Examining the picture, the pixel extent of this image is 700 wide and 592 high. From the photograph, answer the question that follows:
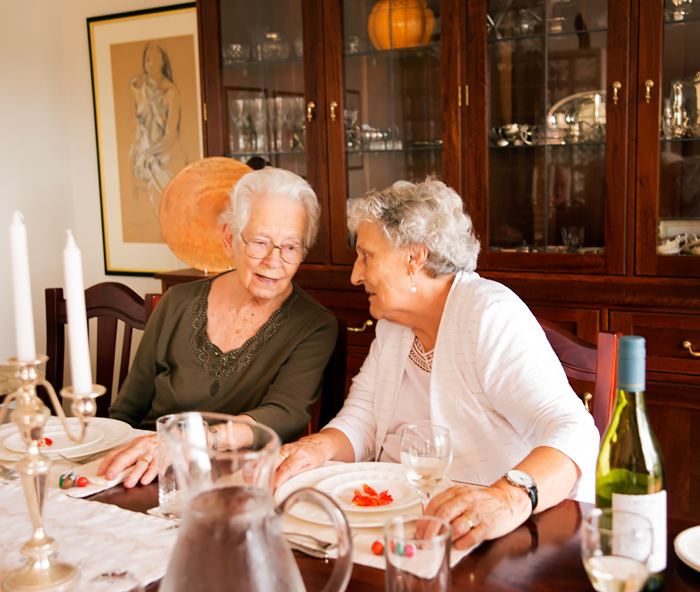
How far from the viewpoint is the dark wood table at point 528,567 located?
910 millimetres

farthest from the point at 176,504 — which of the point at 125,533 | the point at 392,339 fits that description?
the point at 392,339

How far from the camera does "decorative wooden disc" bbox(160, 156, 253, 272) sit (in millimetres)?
2439

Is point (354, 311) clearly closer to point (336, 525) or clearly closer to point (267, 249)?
point (267, 249)

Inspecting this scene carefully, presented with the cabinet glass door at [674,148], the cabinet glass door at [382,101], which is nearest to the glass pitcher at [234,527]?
the cabinet glass door at [674,148]

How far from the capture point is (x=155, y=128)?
384 centimetres

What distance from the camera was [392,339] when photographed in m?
1.78

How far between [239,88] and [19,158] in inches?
55.2

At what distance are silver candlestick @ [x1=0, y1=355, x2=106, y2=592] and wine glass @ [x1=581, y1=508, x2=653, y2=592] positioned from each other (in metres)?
0.59

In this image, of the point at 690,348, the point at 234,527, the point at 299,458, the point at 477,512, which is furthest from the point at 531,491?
the point at 690,348

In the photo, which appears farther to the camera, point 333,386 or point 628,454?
point 333,386

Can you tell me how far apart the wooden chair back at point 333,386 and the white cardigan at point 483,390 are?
0.12m

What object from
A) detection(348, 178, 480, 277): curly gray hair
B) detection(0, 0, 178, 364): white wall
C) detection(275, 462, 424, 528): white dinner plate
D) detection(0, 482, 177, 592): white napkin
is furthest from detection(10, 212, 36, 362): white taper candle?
detection(0, 0, 178, 364): white wall

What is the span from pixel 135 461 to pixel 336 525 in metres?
0.75

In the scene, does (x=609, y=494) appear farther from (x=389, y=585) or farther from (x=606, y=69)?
(x=606, y=69)
